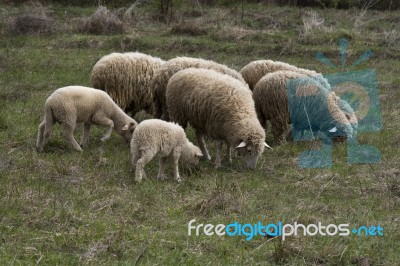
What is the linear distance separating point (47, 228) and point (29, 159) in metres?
2.38

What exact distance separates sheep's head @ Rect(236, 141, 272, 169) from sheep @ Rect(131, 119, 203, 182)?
2.24 ft

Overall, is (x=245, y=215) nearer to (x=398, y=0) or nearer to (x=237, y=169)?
(x=237, y=169)

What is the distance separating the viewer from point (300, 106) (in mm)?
9195

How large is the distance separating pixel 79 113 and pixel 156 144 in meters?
1.70

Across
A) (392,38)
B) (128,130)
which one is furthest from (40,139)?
(392,38)

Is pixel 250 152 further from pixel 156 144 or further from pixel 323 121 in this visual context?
pixel 323 121

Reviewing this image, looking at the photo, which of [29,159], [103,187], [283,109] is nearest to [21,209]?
[103,187]

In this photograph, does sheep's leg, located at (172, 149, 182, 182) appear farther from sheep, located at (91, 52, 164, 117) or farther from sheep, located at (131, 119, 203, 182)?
sheep, located at (91, 52, 164, 117)

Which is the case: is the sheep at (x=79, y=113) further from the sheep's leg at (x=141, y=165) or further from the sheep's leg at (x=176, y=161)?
the sheep's leg at (x=141, y=165)

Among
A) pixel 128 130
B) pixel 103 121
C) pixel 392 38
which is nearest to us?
pixel 103 121

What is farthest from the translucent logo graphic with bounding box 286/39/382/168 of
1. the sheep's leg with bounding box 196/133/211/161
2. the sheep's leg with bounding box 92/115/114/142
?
the sheep's leg with bounding box 92/115/114/142

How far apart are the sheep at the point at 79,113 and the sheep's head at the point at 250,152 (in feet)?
5.61

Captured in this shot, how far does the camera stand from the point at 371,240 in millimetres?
5379

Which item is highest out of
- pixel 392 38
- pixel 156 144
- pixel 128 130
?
pixel 156 144
